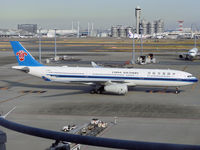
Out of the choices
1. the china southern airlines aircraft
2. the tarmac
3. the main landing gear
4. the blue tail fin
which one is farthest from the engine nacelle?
the blue tail fin

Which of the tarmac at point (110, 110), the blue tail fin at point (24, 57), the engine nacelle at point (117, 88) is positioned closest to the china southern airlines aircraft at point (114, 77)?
the engine nacelle at point (117, 88)

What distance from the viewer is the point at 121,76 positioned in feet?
138

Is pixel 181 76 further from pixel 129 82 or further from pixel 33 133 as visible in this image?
pixel 33 133

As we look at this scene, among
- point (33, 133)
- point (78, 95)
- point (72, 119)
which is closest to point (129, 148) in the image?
point (33, 133)

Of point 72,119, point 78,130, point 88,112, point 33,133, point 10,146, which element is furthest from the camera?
point 88,112

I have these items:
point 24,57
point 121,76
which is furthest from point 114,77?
point 24,57

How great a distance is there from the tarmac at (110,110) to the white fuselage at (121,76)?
1.88m

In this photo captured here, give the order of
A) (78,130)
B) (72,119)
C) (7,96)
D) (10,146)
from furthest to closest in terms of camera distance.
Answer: (7,96)
(72,119)
(78,130)
(10,146)

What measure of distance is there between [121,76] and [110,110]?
10.1 metres

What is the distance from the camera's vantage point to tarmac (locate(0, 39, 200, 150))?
23719mm

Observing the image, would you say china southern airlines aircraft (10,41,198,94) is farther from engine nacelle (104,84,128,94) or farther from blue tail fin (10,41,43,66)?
blue tail fin (10,41,43,66)

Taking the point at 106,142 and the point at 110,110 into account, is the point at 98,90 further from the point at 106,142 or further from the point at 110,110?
the point at 106,142

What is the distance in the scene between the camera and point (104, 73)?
42469 millimetres

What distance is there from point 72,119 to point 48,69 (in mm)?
15790
